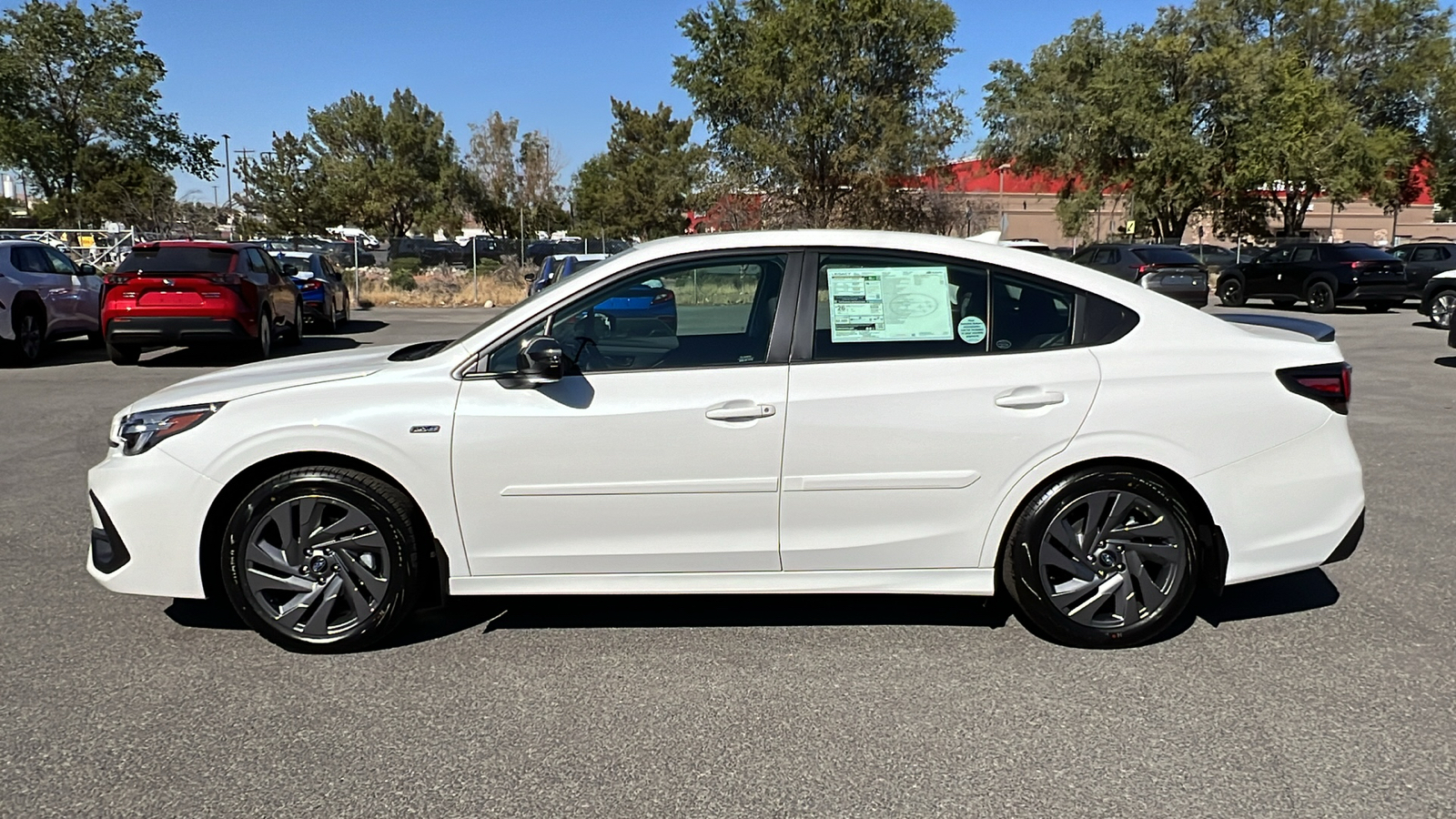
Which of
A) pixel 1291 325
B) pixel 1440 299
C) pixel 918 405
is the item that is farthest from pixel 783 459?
pixel 1440 299

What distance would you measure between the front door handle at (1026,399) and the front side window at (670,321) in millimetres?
907

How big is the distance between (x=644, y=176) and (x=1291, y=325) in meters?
52.1

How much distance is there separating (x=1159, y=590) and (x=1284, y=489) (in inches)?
24.4

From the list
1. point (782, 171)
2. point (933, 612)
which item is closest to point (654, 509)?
point (933, 612)

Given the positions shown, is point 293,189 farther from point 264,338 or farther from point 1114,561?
point 1114,561

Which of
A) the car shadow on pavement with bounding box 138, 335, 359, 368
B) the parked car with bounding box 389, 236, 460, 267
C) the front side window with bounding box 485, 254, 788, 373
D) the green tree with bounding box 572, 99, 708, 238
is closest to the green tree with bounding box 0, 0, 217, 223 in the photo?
the parked car with bounding box 389, 236, 460, 267

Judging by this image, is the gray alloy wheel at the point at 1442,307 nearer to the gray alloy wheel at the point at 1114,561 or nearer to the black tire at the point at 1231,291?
the black tire at the point at 1231,291

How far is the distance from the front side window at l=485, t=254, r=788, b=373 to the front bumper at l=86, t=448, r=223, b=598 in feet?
4.01

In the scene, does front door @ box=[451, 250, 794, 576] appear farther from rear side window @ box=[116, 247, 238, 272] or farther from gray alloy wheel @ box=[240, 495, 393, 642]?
rear side window @ box=[116, 247, 238, 272]

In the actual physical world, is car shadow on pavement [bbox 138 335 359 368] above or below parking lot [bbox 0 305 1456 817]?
above

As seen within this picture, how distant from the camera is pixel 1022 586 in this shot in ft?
13.9

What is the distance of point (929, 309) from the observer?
430 centimetres

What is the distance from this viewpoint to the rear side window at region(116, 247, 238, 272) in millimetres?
13773

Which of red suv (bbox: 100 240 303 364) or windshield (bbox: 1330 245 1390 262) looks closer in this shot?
red suv (bbox: 100 240 303 364)
